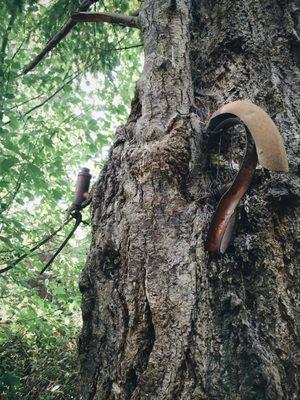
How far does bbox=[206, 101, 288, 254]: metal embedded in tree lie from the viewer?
3.02 ft

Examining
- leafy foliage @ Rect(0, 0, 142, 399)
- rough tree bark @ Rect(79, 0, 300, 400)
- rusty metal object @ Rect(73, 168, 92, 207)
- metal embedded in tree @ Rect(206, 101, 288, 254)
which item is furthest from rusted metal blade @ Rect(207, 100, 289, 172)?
leafy foliage @ Rect(0, 0, 142, 399)

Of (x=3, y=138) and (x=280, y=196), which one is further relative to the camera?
(x=3, y=138)

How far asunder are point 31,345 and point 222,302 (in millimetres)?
4276

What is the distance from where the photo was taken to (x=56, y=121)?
598cm

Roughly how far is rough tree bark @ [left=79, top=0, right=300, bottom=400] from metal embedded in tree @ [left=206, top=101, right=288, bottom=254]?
6cm

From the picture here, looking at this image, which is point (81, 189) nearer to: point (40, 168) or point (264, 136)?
point (264, 136)

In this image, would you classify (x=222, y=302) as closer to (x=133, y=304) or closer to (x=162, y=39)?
(x=133, y=304)

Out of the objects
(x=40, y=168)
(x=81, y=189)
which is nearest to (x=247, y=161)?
(x=81, y=189)

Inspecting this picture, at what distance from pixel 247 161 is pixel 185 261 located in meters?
0.38

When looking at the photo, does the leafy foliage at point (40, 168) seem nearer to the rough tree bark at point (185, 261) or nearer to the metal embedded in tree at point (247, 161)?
the rough tree bark at point (185, 261)

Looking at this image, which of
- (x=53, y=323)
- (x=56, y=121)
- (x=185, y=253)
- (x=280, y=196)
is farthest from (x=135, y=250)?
(x=56, y=121)

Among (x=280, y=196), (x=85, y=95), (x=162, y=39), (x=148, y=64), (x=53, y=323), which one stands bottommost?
(x=53, y=323)

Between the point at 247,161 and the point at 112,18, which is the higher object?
the point at 112,18

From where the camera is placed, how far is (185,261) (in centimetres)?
106
